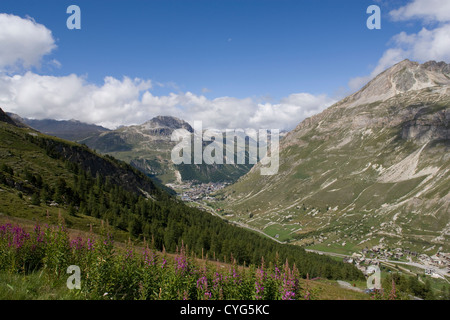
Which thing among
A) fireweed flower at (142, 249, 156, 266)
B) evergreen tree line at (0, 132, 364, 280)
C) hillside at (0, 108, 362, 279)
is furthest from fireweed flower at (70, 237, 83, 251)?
evergreen tree line at (0, 132, 364, 280)

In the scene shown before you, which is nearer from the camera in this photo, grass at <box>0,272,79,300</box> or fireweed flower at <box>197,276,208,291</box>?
grass at <box>0,272,79,300</box>

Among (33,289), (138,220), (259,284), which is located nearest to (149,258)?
(33,289)

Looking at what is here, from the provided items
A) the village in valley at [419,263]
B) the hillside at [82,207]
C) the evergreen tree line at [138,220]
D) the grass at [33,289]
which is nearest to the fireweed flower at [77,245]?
the grass at [33,289]

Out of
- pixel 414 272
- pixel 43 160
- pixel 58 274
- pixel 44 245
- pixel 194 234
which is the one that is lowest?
pixel 414 272

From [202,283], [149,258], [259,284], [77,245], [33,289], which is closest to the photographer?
[33,289]

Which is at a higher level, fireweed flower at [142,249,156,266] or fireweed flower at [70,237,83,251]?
fireweed flower at [70,237,83,251]

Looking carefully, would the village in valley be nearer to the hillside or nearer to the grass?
the hillside

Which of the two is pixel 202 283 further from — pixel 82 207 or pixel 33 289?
pixel 82 207

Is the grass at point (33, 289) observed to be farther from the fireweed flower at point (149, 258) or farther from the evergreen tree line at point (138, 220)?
the evergreen tree line at point (138, 220)
